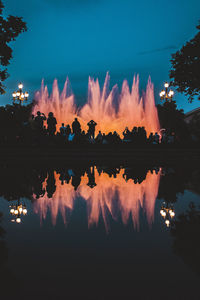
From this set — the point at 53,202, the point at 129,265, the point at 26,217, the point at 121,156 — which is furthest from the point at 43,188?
the point at 121,156

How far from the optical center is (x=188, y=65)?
20672mm

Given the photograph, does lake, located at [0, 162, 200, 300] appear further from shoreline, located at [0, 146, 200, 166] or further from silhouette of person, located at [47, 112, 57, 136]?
silhouette of person, located at [47, 112, 57, 136]

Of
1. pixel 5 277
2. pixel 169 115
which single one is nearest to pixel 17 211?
pixel 5 277

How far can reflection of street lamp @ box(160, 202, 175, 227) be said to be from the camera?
3.16m

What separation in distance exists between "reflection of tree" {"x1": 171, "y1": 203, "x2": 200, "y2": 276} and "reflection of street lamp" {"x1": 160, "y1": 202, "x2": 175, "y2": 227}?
98mm

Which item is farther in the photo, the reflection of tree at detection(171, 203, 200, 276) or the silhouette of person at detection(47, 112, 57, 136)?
the silhouette of person at detection(47, 112, 57, 136)

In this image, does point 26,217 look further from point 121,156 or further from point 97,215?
point 121,156

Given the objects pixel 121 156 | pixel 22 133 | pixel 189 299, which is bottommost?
pixel 189 299

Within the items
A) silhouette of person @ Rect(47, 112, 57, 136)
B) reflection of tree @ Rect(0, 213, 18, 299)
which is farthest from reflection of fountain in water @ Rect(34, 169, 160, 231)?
silhouette of person @ Rect(47, 112, 57, 136)

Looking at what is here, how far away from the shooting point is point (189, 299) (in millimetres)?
1398

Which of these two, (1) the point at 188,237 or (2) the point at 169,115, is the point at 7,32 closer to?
(1) the point at 188,237

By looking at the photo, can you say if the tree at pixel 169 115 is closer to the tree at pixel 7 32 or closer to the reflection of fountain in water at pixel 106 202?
the tree at pixel 7 32

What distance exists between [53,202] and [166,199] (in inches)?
72.2

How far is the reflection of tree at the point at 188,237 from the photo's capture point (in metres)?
1.93
